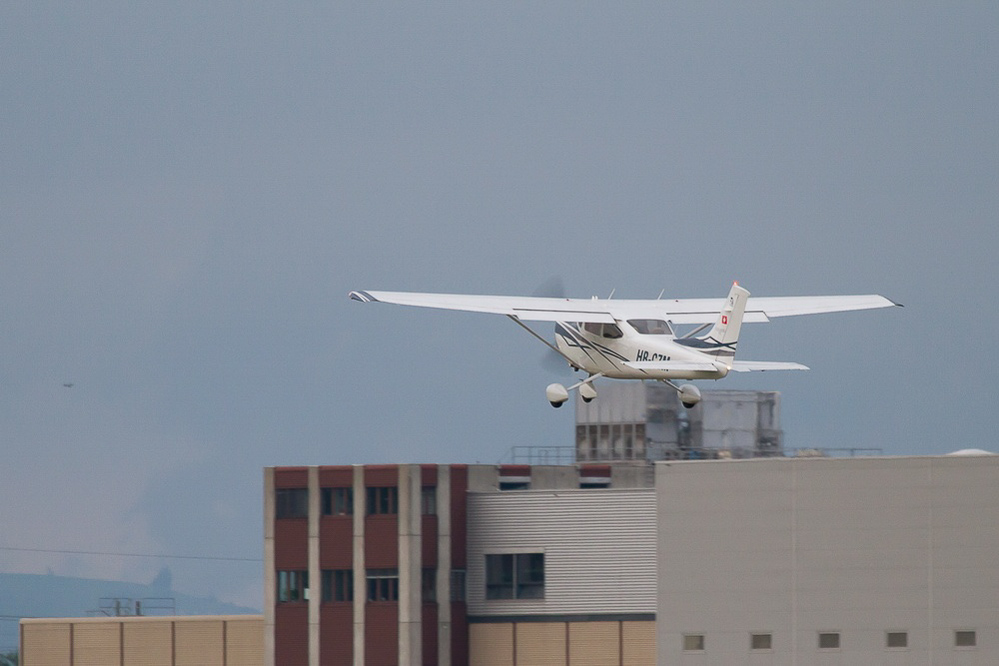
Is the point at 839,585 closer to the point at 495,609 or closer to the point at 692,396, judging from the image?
the point at 692,396

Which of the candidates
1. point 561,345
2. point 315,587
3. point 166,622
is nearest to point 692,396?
point 561,345

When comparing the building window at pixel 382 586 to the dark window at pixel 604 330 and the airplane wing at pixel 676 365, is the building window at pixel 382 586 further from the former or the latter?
the airplane wing at pixel 676 365

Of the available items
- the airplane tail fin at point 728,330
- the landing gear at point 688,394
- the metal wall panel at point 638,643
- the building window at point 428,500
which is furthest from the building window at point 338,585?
the airplane tail fin at point 728,330

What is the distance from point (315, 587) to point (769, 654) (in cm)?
2111

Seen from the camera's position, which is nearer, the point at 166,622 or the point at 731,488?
the point at 731,488

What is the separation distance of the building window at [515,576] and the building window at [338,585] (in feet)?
16.1

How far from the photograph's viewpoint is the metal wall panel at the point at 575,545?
6106cm

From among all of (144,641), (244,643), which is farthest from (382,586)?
(144,641)

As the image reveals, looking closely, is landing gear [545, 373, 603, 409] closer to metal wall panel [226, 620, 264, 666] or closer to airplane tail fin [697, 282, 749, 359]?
airplane tail fin [697, 282, 749, 359]

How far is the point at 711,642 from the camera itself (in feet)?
143

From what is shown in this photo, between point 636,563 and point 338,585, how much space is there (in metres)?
10.1

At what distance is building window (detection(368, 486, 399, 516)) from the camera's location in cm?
6022

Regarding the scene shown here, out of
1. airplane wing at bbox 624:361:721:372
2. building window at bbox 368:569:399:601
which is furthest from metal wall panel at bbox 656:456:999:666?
building window at bbox 368:569:399:601

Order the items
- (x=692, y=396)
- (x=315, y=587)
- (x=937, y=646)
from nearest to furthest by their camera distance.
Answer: (x=937, y=646) → (x=692, y=396) → (x=315, y=587)
